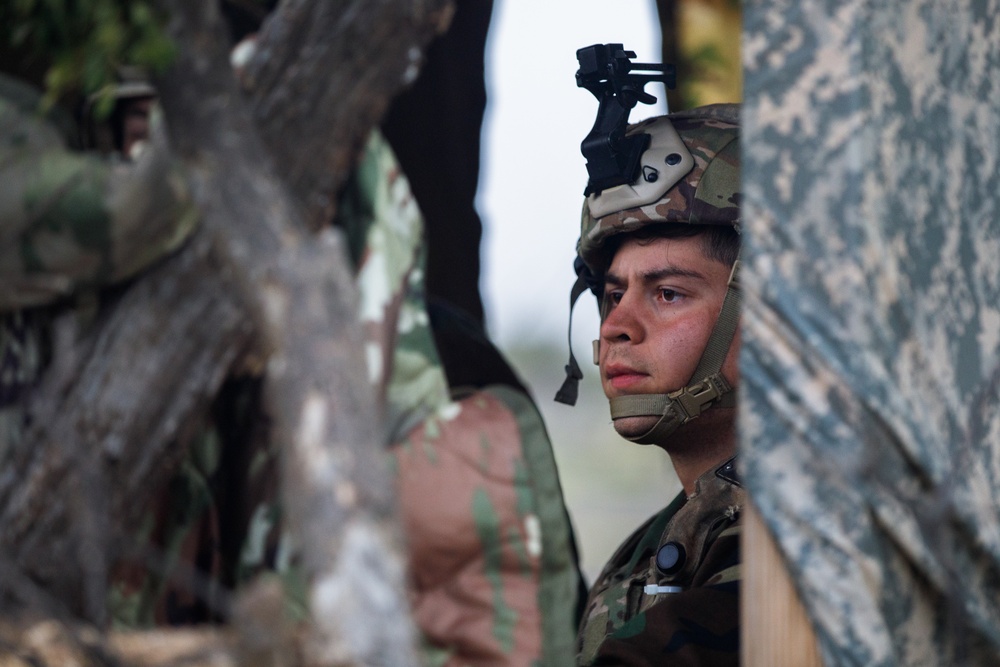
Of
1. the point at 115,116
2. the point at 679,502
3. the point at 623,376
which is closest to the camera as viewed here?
the point at 115,116

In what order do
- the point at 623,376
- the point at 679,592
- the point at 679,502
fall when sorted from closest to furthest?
the point at 679,592
the point at 623,376
the point at 679,502

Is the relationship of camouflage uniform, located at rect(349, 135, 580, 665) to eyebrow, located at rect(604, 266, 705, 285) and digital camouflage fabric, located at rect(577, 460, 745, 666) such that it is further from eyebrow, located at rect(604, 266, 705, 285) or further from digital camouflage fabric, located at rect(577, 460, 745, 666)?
eyebrow, located at rect(604, 266, 705, 285)

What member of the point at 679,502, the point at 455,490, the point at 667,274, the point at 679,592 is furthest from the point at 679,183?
the point at 455,490

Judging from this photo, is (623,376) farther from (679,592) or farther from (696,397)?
(679,592)

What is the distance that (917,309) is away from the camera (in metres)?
2.10

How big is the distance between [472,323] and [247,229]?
3.95ft

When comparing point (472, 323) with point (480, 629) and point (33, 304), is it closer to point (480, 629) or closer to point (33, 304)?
point (480, 629)

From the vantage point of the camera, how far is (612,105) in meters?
3.53

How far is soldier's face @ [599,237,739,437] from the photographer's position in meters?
3.21

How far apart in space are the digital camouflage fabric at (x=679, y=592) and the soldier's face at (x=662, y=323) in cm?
28

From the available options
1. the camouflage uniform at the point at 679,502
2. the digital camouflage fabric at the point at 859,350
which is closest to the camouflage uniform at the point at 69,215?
the digital camouflage fabric at the point at 859,350

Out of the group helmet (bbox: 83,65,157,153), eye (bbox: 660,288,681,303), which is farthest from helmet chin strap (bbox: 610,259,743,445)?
helmet (bbox: 83,65,157,153)

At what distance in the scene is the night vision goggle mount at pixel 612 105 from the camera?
347cm

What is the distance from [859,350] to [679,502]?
4.97ft
